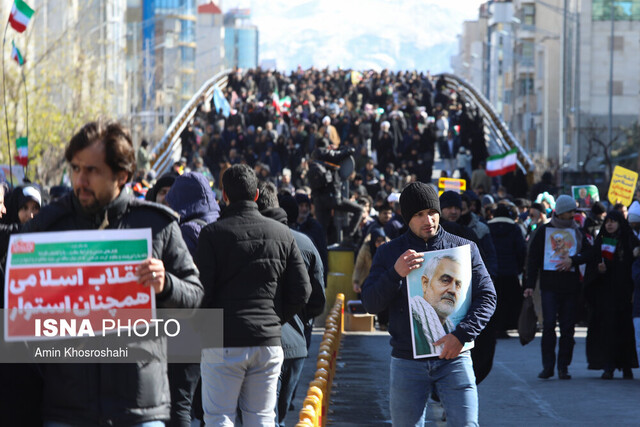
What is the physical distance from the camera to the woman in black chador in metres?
13.2

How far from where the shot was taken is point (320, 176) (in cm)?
1814

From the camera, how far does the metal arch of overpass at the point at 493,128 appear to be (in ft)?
127

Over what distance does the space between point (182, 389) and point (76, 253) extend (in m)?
2.50

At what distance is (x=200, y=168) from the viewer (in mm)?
34438

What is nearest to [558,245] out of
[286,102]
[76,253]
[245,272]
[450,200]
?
[450,200]

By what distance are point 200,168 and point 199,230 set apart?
2709 centimetres

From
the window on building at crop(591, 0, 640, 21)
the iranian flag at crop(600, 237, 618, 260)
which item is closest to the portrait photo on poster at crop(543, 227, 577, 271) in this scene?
the iranian flag at crop(600, 237, 618, 260)

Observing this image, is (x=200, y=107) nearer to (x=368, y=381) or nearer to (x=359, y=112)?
(x=359, y=112)

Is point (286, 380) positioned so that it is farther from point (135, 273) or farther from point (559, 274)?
point (559, 274)

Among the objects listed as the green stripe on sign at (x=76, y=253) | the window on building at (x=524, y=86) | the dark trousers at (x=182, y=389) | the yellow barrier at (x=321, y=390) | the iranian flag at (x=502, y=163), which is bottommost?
the yellow barrier at (x=321, y=390)

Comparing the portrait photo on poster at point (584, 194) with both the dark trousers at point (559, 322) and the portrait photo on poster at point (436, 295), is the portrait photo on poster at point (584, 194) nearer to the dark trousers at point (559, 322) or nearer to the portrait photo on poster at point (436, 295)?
the dark trousers at point (559, 322)

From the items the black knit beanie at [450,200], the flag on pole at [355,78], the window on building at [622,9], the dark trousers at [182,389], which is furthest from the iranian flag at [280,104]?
the dark trousers at [182,389]

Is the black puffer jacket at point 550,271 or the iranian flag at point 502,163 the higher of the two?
the iranian flag at point 502,163

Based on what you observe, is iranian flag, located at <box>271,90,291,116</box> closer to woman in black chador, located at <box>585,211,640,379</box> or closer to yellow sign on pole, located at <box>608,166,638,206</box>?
yellow sign on pole, located at <box>608,166,638,206</box>
